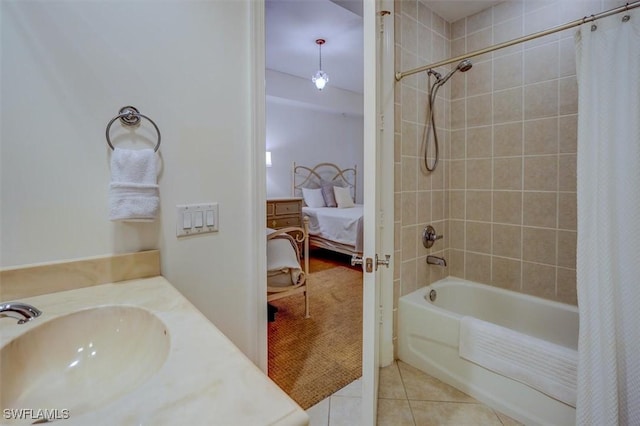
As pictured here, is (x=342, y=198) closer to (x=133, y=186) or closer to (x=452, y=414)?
(x=452, y=414)

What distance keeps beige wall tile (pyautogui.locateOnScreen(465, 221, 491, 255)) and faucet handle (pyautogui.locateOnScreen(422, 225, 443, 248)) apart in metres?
0.29

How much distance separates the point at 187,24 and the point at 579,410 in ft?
6.83

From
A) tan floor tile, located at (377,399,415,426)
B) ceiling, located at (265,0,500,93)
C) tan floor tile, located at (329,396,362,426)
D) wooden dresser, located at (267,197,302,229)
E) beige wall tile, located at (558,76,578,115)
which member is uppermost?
ceiling, located at (265,0,500,93)

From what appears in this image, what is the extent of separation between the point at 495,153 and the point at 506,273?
0.84 metres

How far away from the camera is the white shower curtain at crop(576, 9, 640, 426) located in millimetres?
1160

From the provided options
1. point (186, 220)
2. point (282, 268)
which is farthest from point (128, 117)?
point (282, 268)

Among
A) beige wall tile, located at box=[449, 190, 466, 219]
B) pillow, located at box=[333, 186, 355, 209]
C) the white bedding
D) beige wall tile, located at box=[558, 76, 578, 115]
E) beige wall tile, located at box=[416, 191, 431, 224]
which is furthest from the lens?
pillow, located at box=[333, 186, 355, 209]

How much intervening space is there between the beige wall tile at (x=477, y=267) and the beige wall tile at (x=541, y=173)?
0.58 m

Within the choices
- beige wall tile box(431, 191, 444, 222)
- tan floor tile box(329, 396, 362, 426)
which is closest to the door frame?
tan floor tile box(329, 396, 362, 426)

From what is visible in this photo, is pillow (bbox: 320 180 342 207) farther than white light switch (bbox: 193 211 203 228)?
Yes

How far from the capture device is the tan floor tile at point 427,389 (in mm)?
1679

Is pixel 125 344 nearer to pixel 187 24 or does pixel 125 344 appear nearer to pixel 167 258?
pixel 167 258

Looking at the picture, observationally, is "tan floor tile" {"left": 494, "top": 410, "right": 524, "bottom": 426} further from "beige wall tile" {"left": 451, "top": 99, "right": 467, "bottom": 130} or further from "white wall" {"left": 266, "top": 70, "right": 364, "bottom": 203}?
"white wall" {"left": 266, "top": 70, "right": 364, "bottom": 203}

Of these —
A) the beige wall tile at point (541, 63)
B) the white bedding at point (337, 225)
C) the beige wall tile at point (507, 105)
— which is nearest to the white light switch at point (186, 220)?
the beige wall tile at point (507, 105)
